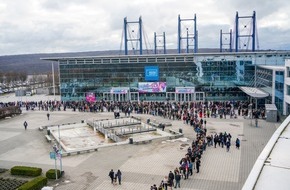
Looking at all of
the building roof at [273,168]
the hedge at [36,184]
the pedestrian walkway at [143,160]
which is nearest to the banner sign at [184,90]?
the pedestrian walkway at [143,160]

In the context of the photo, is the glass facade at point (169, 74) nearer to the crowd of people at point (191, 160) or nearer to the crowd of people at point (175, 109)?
the crowd of people at point (175, 109)

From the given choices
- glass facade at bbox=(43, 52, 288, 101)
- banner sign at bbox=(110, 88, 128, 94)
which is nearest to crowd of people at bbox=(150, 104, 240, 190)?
glass facade at bbox=(43, 52, 288, 101)

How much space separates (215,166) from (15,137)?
798 inches

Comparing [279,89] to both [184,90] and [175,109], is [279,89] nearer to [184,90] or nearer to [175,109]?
[175,109]

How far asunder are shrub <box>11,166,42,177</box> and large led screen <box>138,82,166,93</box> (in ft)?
Answer: 111

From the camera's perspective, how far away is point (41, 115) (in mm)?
44938

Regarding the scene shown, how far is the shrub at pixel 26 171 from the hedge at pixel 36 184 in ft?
4.69

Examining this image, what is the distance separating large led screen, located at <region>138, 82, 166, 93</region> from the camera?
5356 cm

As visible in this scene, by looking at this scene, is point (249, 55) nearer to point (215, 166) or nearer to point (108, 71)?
point (108, 71)

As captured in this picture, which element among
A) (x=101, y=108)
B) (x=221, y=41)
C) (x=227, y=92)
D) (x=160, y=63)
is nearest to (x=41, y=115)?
(x=101, y=108)

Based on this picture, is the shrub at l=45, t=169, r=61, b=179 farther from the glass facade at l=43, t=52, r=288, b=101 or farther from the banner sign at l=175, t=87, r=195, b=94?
the banner sign at l=175, t=87, r=195, b=94

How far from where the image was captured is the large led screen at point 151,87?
176 feet

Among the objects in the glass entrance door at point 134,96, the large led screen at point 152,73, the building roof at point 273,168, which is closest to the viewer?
the building roof at point 273,168

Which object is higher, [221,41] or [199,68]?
[221,41]
